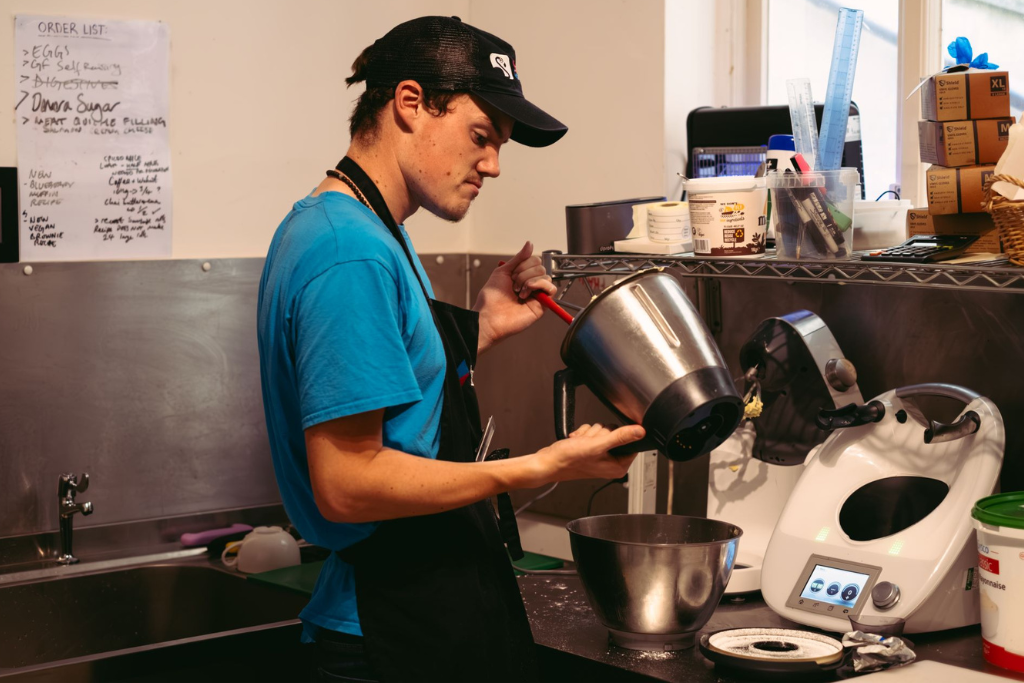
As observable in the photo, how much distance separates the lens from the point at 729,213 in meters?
1.75

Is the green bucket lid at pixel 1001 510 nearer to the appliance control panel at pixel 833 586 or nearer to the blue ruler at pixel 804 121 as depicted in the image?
the appliance control panel at pixel 833 586

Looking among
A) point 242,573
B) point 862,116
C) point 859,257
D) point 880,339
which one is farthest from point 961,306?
point 242,573

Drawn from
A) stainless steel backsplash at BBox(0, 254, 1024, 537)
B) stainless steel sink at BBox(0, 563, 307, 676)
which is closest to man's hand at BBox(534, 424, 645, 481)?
stainless steel backsplash at BBox(0, 254, 1024, 537)

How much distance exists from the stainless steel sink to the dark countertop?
1.81 ft

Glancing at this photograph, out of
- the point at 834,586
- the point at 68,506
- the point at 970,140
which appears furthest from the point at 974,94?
the point at 68,506

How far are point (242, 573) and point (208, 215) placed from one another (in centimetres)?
77

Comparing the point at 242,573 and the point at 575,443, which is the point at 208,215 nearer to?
the point at 242,573

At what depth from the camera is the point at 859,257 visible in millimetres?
1630

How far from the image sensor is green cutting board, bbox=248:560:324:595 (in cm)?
208

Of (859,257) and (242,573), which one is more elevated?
(859,257)

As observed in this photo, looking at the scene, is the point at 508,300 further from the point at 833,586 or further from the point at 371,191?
the point at 833,586

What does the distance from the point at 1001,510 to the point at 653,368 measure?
600 millimetres

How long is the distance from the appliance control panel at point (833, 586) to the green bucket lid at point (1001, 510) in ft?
0.62

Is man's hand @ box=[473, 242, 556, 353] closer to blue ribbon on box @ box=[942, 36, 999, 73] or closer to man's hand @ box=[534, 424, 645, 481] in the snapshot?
man's hand @ box=[534, 424, 645, 481]
